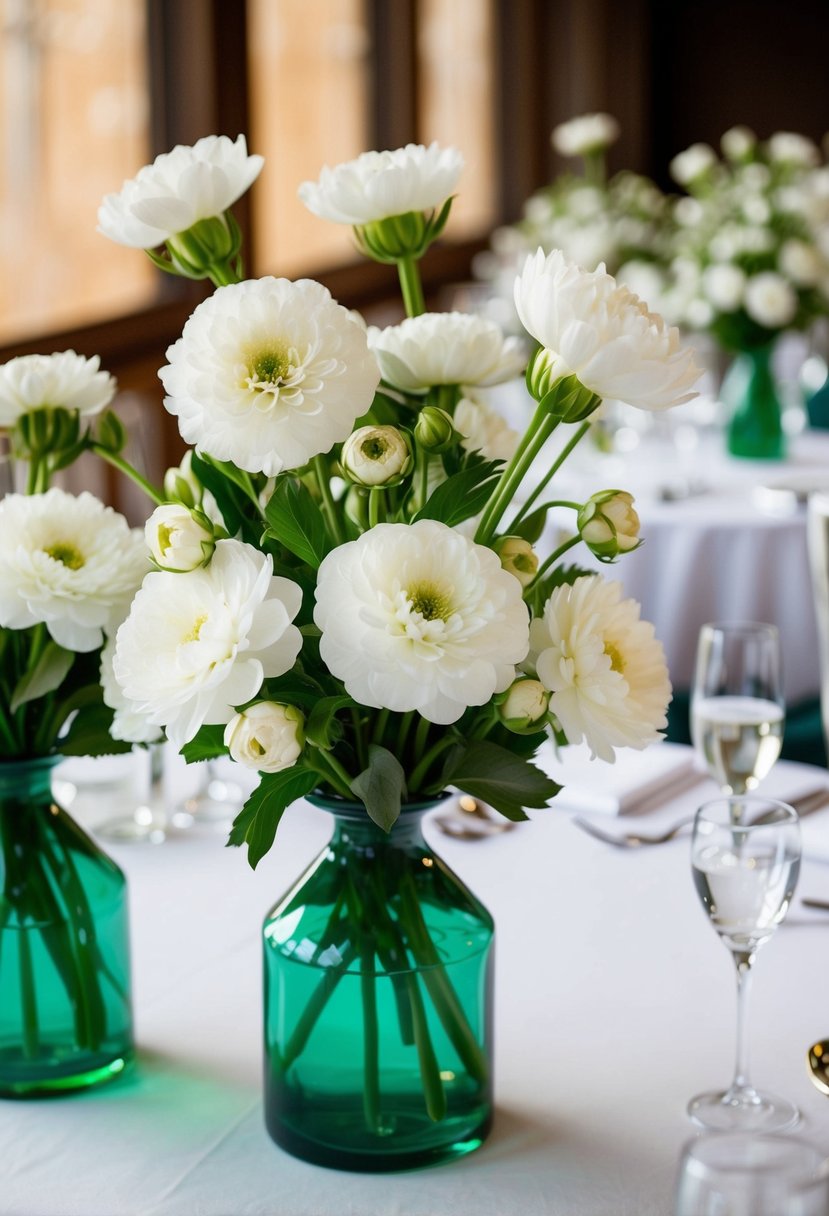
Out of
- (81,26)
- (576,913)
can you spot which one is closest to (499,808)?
(576,913)

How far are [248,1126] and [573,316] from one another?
0.54 meters

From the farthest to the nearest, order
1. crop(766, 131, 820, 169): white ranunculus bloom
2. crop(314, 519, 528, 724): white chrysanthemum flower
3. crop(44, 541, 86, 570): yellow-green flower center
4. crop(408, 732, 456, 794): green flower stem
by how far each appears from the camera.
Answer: crop(766, 131, 820, 169): white ranunculus bloom → crop(44, 541, 86, 570): yellow-green flower center → crop(408, 732, 456, 794): green flower stem → crop(314, 519, 528, 724): white chrysanthemum flower

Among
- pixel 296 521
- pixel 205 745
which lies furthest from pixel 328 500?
pixel 205 745

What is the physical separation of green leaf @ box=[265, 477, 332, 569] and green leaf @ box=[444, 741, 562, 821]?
0.14 m

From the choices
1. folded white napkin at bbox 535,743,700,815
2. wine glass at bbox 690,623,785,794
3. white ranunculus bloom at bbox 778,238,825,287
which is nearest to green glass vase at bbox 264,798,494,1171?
folded white napkin at bbox 535,743,700,815

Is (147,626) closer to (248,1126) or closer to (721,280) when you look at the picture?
(248,1126)

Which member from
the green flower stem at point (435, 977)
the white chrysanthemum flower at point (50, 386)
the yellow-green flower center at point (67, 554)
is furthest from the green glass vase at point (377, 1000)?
the white chrysanthemum flower at point (50, 386)

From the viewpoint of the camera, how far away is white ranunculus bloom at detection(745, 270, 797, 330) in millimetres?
3230

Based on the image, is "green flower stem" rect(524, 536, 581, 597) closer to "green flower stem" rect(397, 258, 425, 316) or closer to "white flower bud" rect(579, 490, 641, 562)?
"white flower bud" rect(579, 490, 641, 562)

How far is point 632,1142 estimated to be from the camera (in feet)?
3.10

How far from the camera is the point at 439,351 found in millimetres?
910

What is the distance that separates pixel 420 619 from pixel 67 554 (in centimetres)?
31

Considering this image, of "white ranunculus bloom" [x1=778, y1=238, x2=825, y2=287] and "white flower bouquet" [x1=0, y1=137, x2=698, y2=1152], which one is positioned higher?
"white flower bouquet" [x1=0, y1=137, x2=698, y2=1152]

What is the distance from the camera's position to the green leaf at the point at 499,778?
2.76 feet
